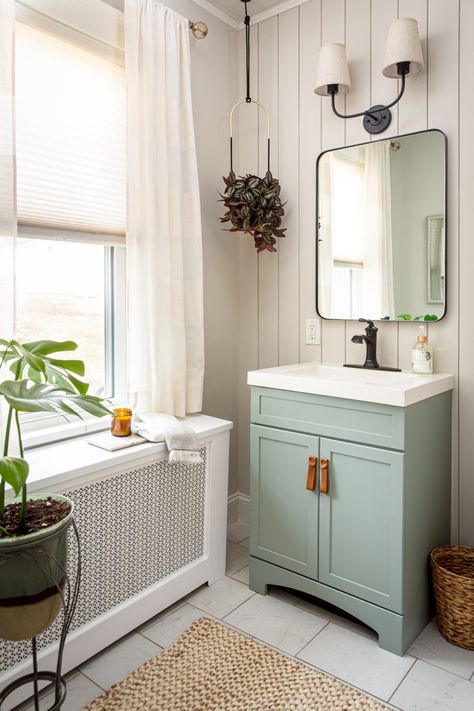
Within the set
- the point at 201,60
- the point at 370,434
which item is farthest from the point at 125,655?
the point at 201,60

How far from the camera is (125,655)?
6.14ft

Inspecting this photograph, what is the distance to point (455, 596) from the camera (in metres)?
1.90

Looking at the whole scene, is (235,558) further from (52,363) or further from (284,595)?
(52,363)

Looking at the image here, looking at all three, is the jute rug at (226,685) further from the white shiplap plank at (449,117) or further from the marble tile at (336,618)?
the white shiplap plank at (449,117)

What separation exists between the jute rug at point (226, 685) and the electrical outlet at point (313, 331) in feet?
4.42

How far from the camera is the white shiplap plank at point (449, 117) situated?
2121 mm

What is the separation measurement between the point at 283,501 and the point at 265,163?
1.71m

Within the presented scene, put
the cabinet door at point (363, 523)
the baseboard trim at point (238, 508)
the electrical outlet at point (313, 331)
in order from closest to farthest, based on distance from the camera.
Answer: the cabinet door at point (363, 523) < the electrical outlet at point (313, 331) < the baseboard trim at point (238, 508)

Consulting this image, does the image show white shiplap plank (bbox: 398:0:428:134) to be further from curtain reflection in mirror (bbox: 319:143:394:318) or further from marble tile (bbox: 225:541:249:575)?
marble tile (bbox: 225:541:249:575)

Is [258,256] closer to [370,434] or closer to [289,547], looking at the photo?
[370,434]

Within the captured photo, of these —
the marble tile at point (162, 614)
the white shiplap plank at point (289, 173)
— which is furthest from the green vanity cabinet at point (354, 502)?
the white shiplap plank at point (289, 173)

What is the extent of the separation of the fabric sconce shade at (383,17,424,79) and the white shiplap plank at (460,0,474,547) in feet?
0.59

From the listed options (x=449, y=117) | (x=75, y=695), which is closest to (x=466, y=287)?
(x=449, y=117)

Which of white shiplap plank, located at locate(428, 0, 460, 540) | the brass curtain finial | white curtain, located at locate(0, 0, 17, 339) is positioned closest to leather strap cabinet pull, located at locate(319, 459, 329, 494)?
white shiplap plank, located at locate(428, 0, 460, 540)
